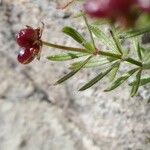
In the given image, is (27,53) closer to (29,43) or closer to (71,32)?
(29,43)

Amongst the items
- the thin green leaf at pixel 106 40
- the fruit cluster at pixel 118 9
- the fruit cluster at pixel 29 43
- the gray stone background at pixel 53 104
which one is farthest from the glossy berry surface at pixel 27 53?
the gray stone background at pixel 53 104

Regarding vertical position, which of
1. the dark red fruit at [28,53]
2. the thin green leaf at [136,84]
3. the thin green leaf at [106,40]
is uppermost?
the dark red fruit at [28,53]

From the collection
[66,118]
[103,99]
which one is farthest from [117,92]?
[66,118]

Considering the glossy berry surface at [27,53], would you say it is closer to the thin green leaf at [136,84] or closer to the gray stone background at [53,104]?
the thin green leaf at [136,84]

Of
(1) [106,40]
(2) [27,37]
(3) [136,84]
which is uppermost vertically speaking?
(2) [27,37]

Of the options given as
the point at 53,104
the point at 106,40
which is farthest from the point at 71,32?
the point at 53,104

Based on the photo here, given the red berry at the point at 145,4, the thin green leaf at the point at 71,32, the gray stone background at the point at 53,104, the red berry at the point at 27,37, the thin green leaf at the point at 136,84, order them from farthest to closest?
the gray stone background at the point at 53,104
the thin green leaf at the point at 136,84
the thin green leaf at the point at 71,32
the red berry at the point at 27,37
the red berry at the point at 145,4

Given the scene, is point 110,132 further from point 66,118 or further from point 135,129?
point 66,118
